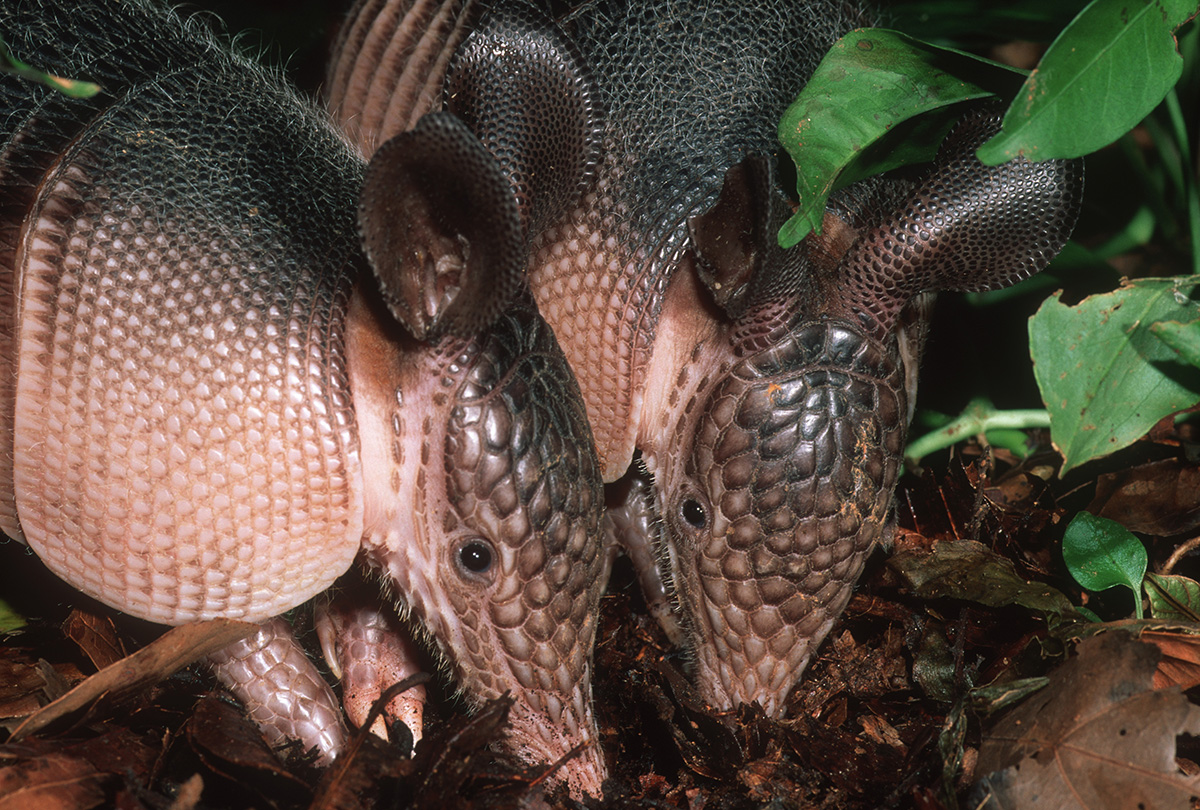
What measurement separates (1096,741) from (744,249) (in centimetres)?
139

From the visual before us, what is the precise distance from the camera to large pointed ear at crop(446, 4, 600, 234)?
2447mm

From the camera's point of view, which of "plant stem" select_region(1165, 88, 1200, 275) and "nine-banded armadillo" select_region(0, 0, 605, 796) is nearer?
"nine-banded armadillo" select_region(0, 0, 605, 796)

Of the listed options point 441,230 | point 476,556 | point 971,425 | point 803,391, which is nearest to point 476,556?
point 476,556

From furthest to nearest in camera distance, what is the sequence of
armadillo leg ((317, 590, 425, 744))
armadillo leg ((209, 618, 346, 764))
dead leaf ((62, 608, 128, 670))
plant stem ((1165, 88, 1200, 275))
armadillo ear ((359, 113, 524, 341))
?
1. plant stem ((1165, 88, 1200, 275))
2. armadillo leg ((317, 590, 425, 744))
3. dead leaf ((62, 608, 128, 670))
4. armadillo leg ((209, 618, 346, 764))
5. armadillo ear ((359, 113, 524, 341))

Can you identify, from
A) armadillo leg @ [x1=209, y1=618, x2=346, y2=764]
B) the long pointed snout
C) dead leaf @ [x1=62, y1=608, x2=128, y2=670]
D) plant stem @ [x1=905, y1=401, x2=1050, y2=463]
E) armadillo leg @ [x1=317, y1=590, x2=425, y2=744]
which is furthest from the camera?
plant stem @ [x1=905, y1=401, x2=1050, y2=463]

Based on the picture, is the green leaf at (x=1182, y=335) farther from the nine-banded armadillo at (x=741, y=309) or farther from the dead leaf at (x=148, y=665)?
the dead leaf at (x=148, y=665)

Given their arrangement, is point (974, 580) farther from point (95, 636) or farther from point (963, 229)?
point (95, 636)

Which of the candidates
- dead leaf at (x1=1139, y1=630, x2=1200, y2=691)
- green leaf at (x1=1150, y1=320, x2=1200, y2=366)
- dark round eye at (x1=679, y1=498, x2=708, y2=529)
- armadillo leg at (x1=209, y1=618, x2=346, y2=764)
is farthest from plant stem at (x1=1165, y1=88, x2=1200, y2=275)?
armadillo leg at (x1=209, y1=618, x2=346, y2=764)

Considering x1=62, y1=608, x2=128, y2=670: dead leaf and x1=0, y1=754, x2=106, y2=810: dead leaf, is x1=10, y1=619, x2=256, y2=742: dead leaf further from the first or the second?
x1=62, y1=608, x2=128, y2=670: dead leaf

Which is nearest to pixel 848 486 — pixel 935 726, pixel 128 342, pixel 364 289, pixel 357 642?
pixel 935 726

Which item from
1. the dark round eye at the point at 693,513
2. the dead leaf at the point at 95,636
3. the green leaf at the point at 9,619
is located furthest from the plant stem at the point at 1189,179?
the green leaf at the point at 9,619

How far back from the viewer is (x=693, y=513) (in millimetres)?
2629

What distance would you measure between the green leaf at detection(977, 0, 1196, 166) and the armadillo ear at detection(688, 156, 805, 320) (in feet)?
1.64

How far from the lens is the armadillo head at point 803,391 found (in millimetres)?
2402
